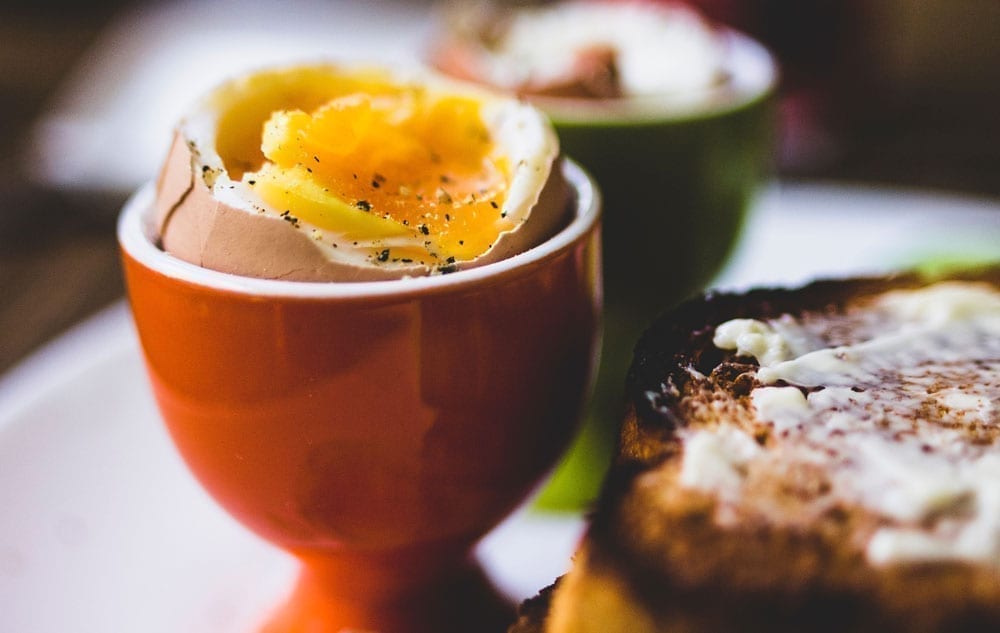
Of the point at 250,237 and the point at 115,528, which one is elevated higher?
the point at 250,237

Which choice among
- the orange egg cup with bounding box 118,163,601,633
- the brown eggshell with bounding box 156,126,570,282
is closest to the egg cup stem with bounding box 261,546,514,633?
the orange egg cup with bounding box 118,163,601,633

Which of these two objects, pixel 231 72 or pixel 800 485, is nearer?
pixel 800 485

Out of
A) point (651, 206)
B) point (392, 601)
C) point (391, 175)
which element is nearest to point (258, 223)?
point (391, 175)

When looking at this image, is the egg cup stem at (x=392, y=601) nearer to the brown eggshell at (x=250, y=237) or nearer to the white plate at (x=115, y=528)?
the white plate at (x=115, y=528)

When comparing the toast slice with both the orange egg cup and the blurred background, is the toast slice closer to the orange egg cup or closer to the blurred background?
the orange egg cup

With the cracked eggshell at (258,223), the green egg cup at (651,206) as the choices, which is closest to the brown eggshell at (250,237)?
the cracked eggshell at (258,223)

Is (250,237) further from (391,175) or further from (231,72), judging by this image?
(231,72)
